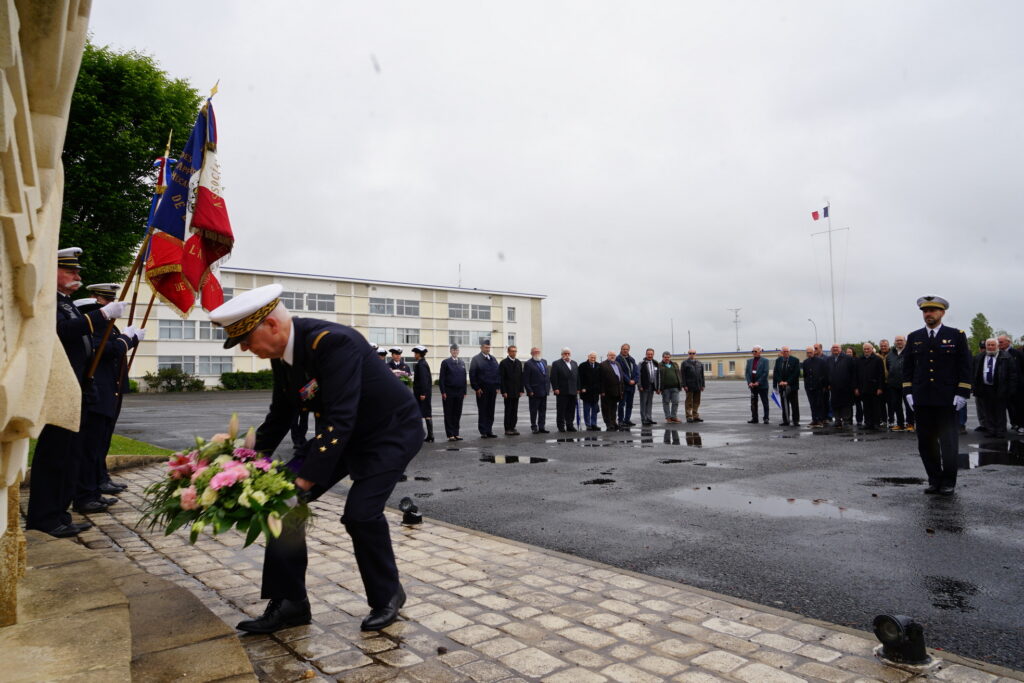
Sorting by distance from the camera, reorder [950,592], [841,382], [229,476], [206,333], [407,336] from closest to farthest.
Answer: [229,476]
[950,592]
[841,382]
[206,333]
[407,336]

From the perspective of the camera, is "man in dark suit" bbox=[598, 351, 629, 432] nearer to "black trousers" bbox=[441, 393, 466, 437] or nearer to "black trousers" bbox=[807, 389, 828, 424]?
"black trousers" bbox=[441, 393, 466, 437]

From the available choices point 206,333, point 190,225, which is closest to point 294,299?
point 206,333

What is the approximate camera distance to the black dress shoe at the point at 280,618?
368 centimetres

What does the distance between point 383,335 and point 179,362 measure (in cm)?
1749

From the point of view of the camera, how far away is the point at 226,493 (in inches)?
121

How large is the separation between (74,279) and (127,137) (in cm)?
1812

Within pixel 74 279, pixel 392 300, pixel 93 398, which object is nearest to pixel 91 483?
pixel 93 398

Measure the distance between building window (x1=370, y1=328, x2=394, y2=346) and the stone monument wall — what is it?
6014cm

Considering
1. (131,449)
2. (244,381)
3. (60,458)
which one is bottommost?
(131,449)

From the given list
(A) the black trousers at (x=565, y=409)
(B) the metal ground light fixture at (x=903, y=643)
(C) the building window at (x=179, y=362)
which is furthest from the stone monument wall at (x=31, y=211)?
(C) the building window at (x=179, y=362)

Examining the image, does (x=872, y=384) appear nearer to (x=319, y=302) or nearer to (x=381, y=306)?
(x=319, y=302)

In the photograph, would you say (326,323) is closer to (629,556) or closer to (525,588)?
(525,588)

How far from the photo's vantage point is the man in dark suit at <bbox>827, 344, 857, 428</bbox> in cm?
1631

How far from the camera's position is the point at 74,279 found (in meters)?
5.90
